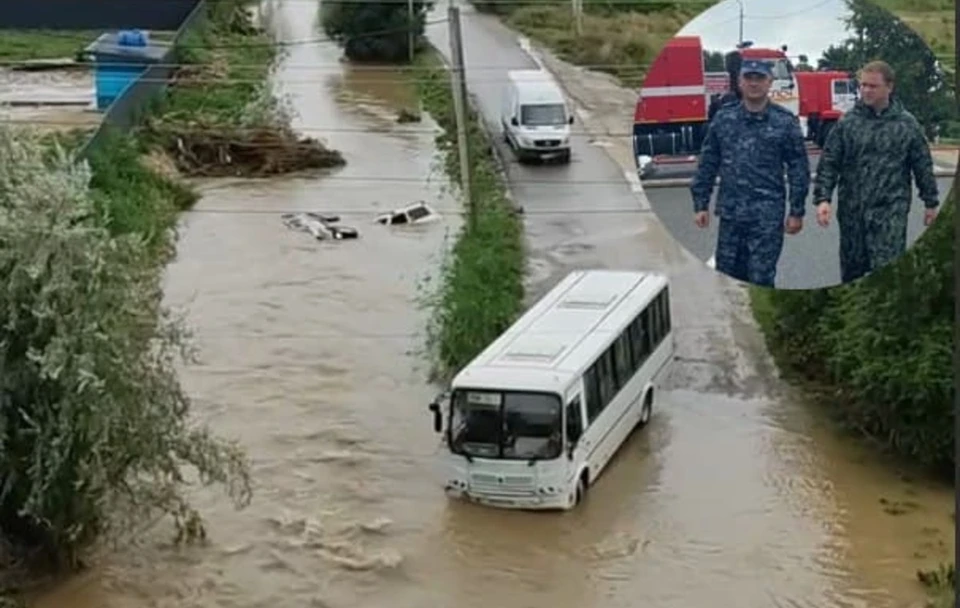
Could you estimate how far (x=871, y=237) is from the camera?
16.5ft

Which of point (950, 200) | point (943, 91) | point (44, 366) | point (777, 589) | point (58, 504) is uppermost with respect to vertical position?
point (943, 91)

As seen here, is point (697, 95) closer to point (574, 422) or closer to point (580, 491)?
point (574, 422)

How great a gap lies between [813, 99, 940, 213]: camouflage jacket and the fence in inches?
667

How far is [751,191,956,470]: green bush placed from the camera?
1402 centimetres

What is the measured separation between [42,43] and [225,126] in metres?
7.71

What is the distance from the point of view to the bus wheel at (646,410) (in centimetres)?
1524

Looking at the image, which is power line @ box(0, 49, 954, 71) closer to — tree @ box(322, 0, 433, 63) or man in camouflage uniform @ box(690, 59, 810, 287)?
tree @ box(322, 0, 433, 63)

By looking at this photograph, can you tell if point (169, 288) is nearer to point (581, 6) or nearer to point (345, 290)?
point (345, 290)

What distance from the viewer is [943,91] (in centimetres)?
501

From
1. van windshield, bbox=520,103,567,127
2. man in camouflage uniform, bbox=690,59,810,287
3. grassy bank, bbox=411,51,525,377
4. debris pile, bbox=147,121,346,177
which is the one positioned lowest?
grassy bank, bbox=411,51,525,377

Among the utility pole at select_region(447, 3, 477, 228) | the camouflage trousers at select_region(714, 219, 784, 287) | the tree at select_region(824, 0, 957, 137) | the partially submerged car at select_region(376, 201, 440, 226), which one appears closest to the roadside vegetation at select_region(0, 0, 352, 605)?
the camouflage trousers at select_region(714, 219, 784, 287)

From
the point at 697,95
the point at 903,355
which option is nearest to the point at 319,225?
the point at 903,355

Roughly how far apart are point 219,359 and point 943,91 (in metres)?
12.7

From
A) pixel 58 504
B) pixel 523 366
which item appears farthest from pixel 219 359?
pixel 58 504
